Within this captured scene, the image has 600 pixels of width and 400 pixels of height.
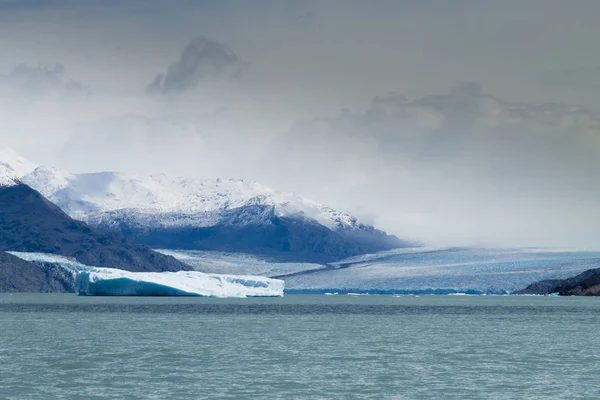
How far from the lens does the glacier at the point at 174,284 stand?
125m

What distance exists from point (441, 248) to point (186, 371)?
151m

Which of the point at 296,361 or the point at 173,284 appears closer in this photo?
the point at 296,361

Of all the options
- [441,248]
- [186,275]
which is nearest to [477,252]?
[441,248]

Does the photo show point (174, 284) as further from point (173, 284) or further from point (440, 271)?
point (440, 271)

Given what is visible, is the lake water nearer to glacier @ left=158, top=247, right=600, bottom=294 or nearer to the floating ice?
the floating ice

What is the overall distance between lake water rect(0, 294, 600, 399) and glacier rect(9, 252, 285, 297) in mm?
57762

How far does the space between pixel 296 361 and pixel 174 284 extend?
85457mm

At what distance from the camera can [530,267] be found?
155 meters

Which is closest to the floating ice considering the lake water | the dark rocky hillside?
the dark rocky hillside

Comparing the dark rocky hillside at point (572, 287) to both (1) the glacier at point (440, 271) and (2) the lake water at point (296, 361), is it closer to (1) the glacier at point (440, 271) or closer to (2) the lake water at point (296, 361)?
(1) the glacier at point (440, 271)

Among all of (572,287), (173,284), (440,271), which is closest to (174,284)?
(173,284)

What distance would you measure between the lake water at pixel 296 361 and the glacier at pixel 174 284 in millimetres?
57762

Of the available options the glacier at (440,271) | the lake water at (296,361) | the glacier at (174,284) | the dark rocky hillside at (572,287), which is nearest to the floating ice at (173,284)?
the glacier at (174,284)

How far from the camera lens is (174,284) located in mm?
124750
